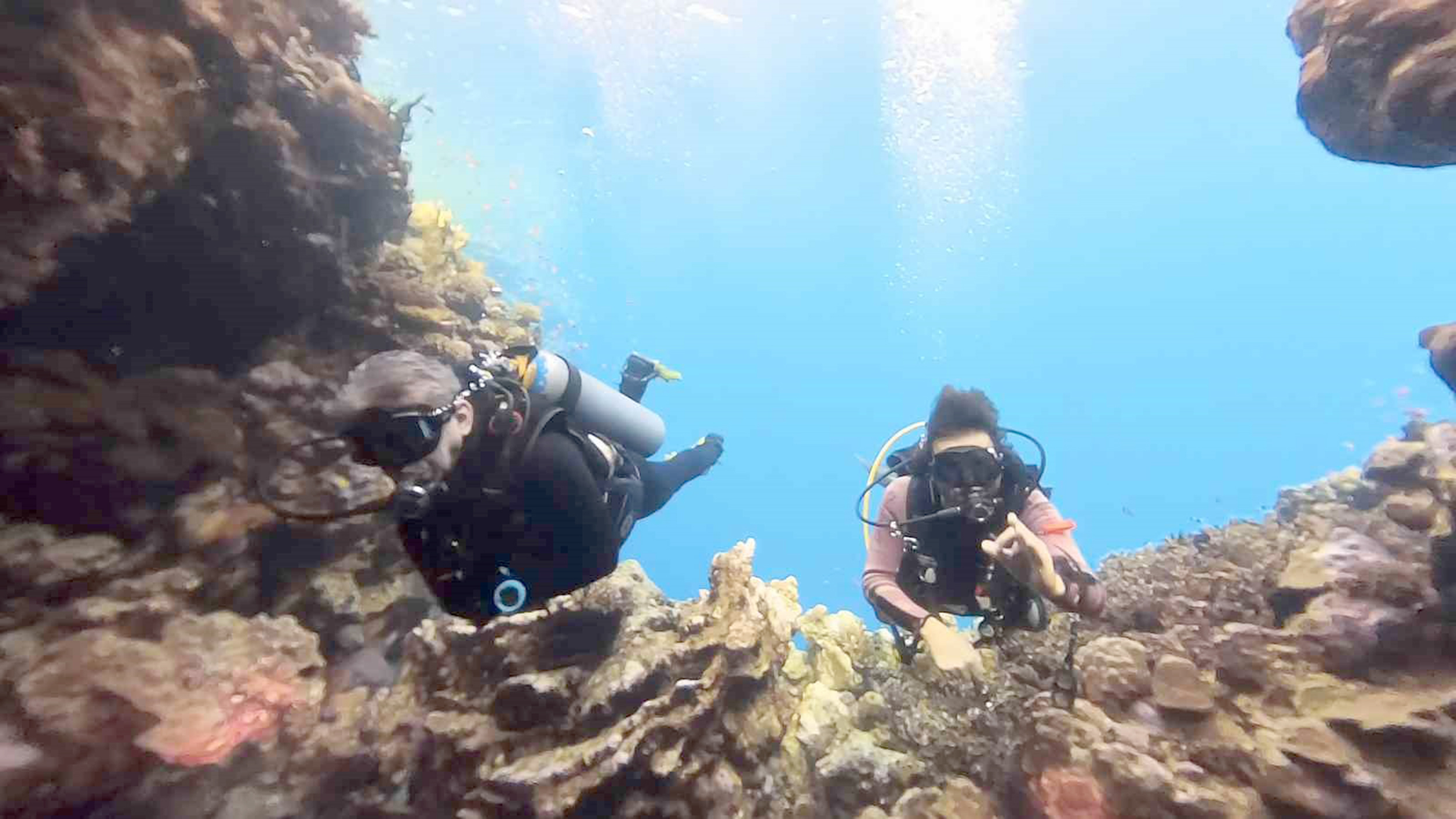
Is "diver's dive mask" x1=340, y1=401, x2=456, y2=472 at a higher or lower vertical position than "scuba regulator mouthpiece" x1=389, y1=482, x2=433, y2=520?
higher

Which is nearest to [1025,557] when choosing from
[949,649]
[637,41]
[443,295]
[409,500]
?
[949,649]

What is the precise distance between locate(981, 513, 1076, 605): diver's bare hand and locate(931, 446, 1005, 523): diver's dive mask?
846 millimetres

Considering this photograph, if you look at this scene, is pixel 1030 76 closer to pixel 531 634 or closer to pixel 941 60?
pixel 941 60

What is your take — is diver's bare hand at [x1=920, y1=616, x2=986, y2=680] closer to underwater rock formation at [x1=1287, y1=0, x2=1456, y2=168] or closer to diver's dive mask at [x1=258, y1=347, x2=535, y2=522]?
diver's dive mask at [x1=258, y1=347, x2=535, y2=522]

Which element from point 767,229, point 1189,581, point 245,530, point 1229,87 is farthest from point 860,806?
point 767,229

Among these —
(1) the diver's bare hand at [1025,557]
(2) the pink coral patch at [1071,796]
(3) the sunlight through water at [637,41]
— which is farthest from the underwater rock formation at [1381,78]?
(3) the sunlight through water at [637,41]

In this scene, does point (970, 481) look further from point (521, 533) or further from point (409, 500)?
point (409, 500)

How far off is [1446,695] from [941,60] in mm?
41373

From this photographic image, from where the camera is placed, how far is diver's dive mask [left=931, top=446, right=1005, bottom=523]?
4551mm

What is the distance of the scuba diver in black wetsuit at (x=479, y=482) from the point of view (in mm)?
3061

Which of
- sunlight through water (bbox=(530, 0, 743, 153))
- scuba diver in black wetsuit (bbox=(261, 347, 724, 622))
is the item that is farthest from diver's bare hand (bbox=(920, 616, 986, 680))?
sunlight through water (bbox=(530, 0, 743, 153))

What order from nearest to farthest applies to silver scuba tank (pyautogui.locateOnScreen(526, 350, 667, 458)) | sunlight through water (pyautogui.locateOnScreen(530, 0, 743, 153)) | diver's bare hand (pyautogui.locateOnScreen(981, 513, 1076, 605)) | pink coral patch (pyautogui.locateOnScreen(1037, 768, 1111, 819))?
Result: pink coral patch (pyautogui.locateOnScreen(1037, 768, 1111, 819)) < diver's bare hand (pyautogui.locateOnScreen(981, 513, 1076, 605)) < silver scuba tank (pyautogui.locateOnScreen(526, 350, 667, 458)) < sunlight through water (pyautogui.locateOnScreen(530, 0, 743, 153))

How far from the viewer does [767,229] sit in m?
76.4

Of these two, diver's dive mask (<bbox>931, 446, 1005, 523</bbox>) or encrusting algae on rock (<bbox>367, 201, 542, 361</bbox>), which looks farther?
encrusting algae on rock (<bbox>367, 201, 542, 361</bbox>)
